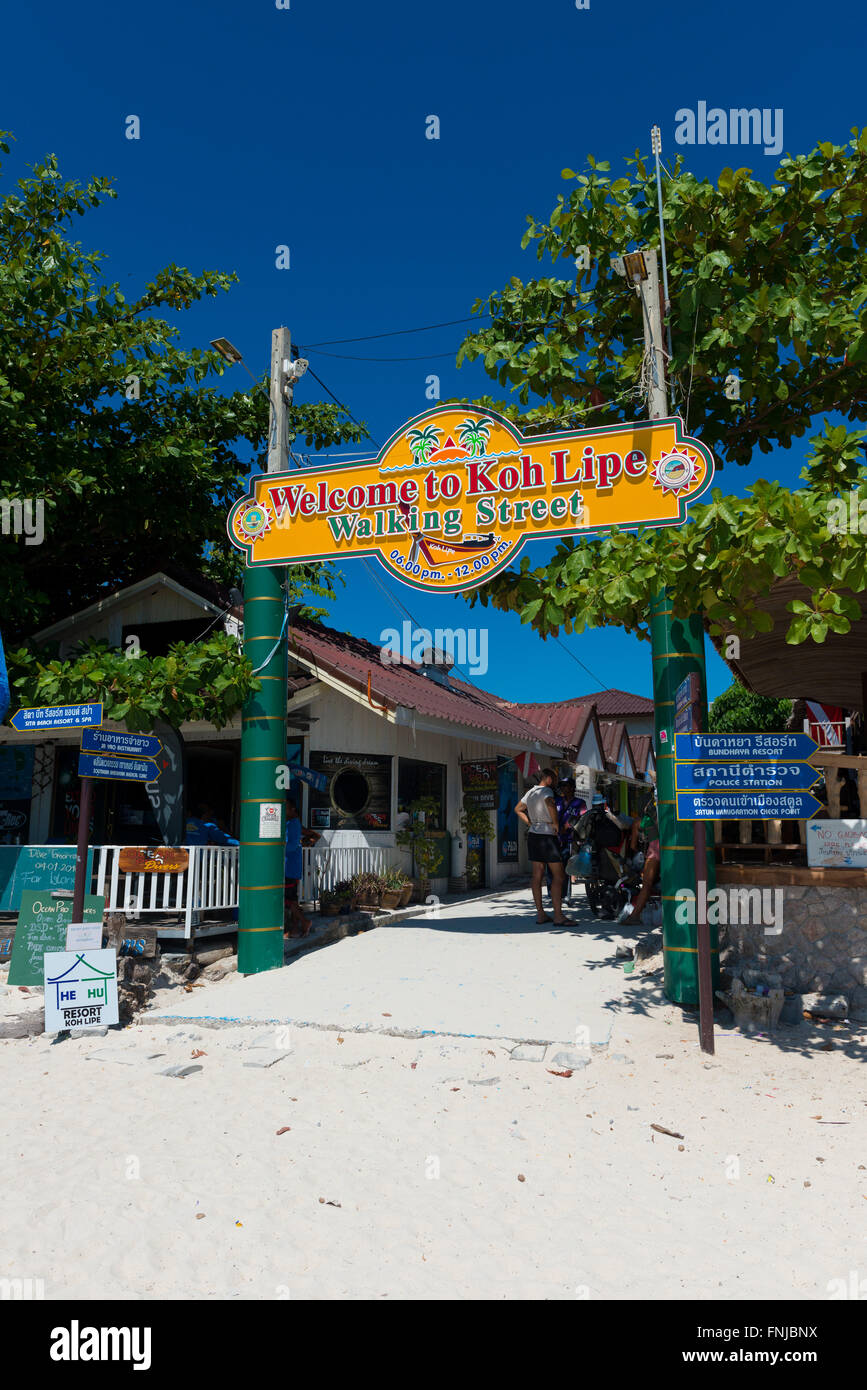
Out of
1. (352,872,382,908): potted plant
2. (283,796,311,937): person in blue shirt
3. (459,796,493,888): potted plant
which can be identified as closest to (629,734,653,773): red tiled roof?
(459,796,493,888): potted plant

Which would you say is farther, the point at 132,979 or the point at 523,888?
the point at 523,888

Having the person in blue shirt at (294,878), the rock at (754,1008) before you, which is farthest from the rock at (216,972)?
the rock at (754,1008)

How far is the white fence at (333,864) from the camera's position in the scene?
11.6 meters

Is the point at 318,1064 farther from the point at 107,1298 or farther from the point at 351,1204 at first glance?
the point at 107,1298

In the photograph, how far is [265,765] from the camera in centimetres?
911

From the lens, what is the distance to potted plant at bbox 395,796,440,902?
46.2 feet

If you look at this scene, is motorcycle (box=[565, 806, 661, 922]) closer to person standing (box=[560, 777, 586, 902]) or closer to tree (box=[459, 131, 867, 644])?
person standing (box=[560, 777, 586, 902])

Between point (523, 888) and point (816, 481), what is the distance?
11.9 metres

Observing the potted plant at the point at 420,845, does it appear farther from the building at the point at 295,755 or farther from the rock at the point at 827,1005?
the rock at the point at 827,1005

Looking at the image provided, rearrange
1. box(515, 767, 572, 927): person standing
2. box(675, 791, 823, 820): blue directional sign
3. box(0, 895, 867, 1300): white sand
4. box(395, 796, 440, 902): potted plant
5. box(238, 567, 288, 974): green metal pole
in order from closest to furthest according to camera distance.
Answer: box(0, 895, 867, 1300): white sand < box(675, 791, 823, 820): blue directional sign < box(238, 567, 288, 974): green metal pole < box(515, 767, 572, 927): person standing < box(395, 796, 440, 902): potted plant

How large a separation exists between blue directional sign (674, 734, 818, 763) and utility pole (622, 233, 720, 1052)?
802 millimetres

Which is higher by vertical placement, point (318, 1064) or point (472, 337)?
point (472, 337)
